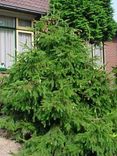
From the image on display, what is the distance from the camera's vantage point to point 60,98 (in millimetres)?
8836

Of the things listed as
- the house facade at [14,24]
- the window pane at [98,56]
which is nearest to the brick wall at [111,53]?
the window pane at [98,56]

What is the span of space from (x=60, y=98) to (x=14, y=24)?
792 cm

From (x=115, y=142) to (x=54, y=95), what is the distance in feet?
5.31

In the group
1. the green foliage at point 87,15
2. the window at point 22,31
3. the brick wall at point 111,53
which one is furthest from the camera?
the brick wall at point 111,53

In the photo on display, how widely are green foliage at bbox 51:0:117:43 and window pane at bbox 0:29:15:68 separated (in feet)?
6.52

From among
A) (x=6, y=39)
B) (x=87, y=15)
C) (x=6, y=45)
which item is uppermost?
(x=87, y=15)

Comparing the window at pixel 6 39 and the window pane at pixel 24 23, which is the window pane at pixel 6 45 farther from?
the window pane at pixel 24 23

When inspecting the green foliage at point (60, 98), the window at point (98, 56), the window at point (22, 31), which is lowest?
the green foliage at point (60, 98)

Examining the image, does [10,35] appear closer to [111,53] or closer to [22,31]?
[22,31]

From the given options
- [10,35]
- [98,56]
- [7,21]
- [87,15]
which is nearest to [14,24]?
[7,21]

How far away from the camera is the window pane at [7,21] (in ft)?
51.6

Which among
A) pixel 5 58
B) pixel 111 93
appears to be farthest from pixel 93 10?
pixel 111 93

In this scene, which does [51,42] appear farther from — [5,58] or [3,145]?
[5,58]

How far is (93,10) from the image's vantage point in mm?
17109
